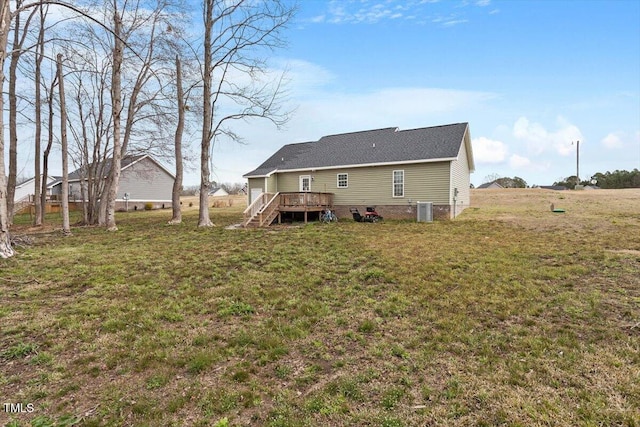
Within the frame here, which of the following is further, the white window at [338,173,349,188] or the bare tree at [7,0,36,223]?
the white window at [338,173,349,188]

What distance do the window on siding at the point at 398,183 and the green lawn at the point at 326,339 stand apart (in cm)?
934

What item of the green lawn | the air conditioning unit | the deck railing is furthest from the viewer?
the deck railing

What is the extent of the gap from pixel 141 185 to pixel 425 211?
28.6 m

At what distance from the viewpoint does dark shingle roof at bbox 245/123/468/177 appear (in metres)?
17.4

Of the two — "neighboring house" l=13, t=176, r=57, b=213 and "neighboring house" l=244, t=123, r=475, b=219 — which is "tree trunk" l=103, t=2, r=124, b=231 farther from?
"neighboring house" l=13, t=176, r=57, b=213

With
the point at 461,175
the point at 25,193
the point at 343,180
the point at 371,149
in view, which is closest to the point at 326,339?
the point at 343,180

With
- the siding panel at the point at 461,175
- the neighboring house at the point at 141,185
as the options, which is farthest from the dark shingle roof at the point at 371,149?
the neighboring house at the point at 141,185

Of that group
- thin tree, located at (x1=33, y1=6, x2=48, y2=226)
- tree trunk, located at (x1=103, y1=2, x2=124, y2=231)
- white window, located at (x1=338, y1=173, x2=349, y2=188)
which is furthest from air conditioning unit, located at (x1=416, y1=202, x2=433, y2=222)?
thin tree, located at (x1=33, y1=6, x2=48, y2=226)

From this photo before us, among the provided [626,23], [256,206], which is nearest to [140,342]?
[256,206]

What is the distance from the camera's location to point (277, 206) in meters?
17.6

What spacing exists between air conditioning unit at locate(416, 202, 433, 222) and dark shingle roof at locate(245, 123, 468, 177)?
7.79 ft

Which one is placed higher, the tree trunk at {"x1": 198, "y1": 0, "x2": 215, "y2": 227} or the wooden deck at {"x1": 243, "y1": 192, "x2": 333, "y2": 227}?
the tree trunk at {"x1": 198, "y1": 0, "x2": 215, "y2": 227}

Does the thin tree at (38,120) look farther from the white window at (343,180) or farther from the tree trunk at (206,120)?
the white window at (343,180)

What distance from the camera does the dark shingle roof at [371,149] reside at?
1741 centimetres
